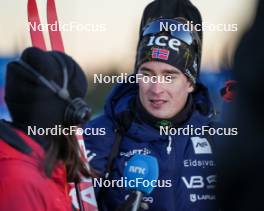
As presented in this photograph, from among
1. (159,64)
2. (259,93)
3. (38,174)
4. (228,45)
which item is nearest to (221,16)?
(228,45)

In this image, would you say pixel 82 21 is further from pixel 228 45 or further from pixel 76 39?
pixel 228 45

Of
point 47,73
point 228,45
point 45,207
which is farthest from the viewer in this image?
point 228,45

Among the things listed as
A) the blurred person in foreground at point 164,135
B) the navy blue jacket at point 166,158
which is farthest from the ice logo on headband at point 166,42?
the navy blue jacket at point 166,158

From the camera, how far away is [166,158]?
1.72m

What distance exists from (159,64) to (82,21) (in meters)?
0.27

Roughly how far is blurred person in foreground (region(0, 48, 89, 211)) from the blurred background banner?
430 mm

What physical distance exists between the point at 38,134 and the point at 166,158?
61cm

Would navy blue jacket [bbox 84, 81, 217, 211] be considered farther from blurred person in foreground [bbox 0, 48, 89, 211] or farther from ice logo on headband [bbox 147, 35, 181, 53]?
blurred person in foreground [bbox 0, 48, 89, 211]

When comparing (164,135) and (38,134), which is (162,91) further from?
(38,134)

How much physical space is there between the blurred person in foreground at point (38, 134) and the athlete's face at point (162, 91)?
1.42ft

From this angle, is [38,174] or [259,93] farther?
[38,174]

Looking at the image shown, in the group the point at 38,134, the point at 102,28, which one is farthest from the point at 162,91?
the point at 38,134

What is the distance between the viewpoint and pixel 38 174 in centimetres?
111

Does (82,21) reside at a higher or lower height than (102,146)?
higher
